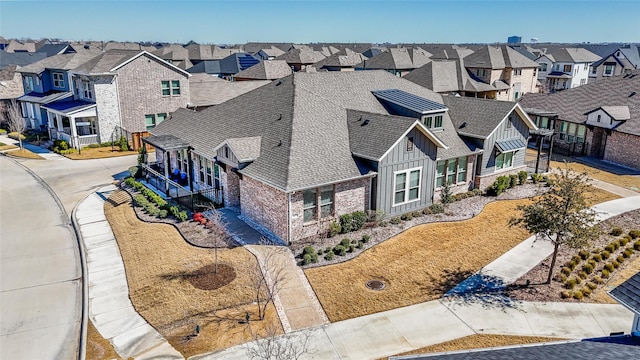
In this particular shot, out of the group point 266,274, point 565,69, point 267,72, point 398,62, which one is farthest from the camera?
point 565,69

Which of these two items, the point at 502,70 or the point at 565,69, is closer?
the point at 502,70

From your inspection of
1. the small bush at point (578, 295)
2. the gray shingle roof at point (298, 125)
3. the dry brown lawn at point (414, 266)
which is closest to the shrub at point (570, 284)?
the small bush at point (578, 295)

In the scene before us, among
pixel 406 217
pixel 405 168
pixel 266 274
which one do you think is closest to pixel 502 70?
pixel 405 168

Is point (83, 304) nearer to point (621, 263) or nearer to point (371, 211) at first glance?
point (371, 211)

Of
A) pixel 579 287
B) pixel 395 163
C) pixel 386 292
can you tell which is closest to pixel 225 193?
pixel 395 163

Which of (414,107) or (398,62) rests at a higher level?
(398,62)

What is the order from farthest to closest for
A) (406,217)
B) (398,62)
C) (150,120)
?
(398,62)
(150,120)
(406,217)

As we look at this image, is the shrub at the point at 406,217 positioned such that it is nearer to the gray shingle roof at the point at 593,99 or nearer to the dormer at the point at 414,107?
the dormer at the point at 414,107

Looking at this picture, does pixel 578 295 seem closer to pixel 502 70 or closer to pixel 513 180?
pixel 513 180
